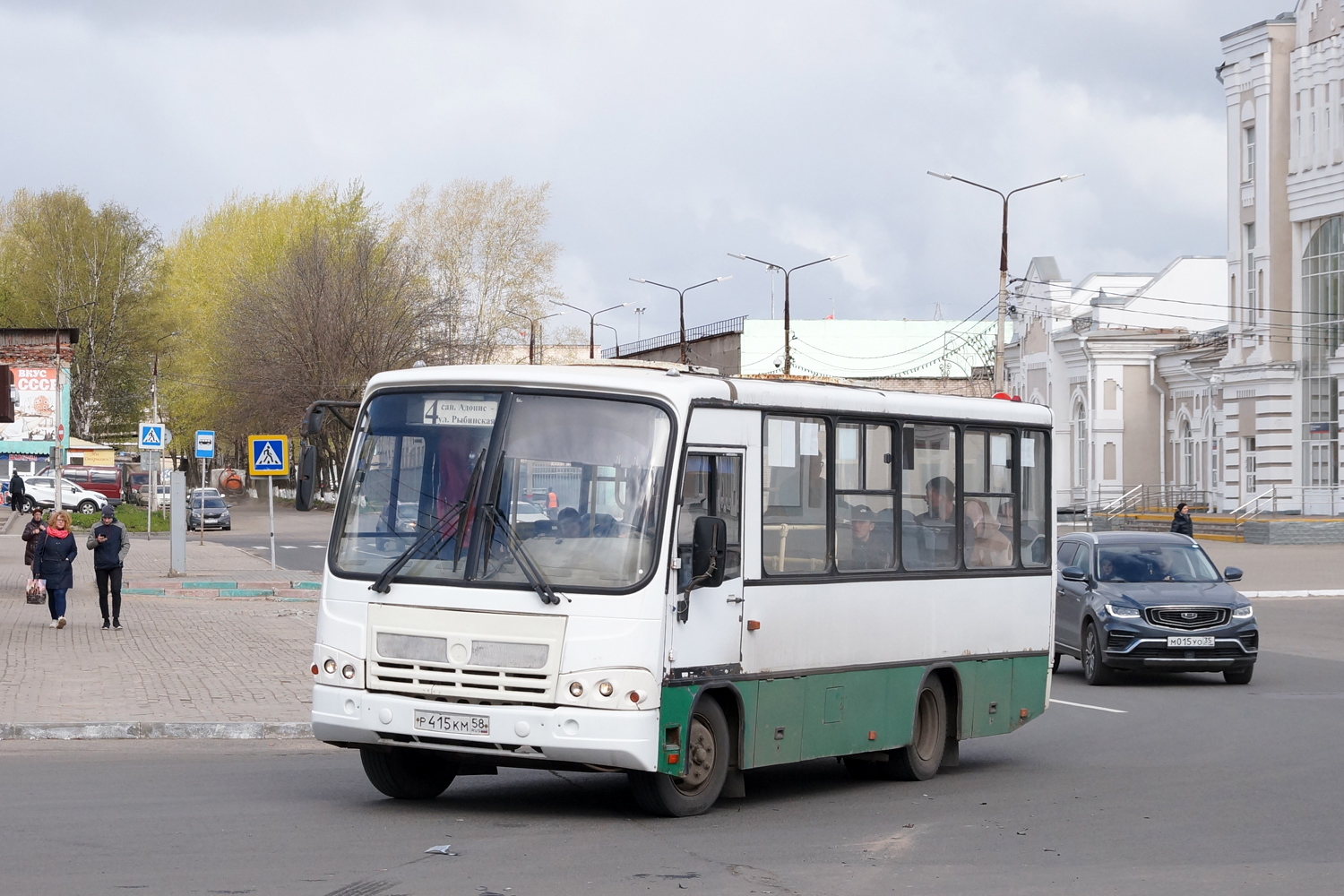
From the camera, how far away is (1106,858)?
911 cm

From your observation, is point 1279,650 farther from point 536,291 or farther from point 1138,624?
point 536,291

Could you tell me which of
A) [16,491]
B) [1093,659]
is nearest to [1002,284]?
[1093,659]

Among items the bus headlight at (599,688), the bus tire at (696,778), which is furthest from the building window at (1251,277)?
the bus headlight at (599,688)

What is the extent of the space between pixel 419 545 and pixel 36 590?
1598cm

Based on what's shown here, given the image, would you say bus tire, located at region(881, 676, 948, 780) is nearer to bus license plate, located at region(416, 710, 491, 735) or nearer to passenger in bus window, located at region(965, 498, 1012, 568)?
passenger in bus window, located at region(965, 498, 1012, 568)

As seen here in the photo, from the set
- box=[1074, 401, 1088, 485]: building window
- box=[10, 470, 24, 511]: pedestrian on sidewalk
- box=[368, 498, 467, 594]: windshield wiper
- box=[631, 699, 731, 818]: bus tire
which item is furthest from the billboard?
box=[631, 699, 731, 818]: bus tire

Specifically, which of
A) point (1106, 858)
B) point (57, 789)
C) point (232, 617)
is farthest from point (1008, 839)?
point (232, 617)

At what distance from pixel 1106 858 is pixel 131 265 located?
87568 millimetres

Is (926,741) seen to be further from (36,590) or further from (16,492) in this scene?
(16,492)

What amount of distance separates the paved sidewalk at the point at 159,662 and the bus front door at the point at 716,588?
5494 millimetres

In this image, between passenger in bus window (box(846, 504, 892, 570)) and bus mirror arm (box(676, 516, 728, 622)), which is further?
passenger in bus window (box(846, 504, 892, 570))

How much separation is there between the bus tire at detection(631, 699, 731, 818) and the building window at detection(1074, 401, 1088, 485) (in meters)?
63.4

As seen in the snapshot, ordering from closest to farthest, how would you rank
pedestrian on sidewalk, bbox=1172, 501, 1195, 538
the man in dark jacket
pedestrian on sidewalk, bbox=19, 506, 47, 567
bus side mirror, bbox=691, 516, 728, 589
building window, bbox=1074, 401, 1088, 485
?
bus side mirror, bbox=691, 516, 728, 589 < pedestrian on sidewalk, bbox=19, 506, 47, 567 < pedestrian on sidewalk, bbox=1172, 501, 1195, 538 < the man in dark jacket < building window, bbox=1074, 401, 1088, 485

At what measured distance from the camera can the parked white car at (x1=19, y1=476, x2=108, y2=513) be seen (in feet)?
212
